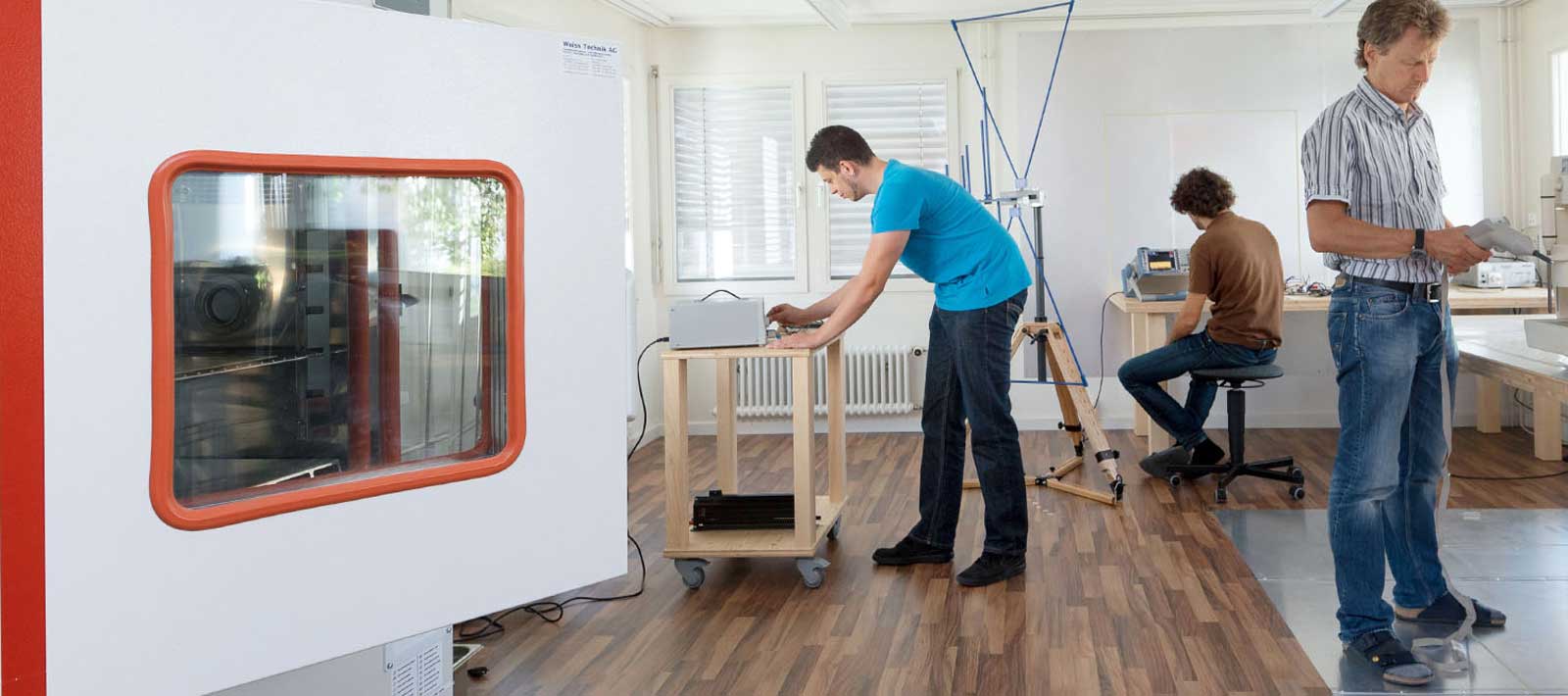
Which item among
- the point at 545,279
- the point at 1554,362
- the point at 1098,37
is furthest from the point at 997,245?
the point at 1098,37

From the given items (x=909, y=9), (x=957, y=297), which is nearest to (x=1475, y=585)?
(x=957, y=297)

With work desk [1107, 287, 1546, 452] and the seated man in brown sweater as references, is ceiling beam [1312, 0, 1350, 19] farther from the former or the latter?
the seated man in brown sweater

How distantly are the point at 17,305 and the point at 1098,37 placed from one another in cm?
603

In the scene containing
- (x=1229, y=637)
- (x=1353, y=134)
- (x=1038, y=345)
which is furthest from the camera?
(x=1038, y=345)

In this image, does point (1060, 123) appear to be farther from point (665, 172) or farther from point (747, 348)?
point (747, 348)

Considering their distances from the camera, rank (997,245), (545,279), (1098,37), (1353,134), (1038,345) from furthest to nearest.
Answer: (1098,37) → (1038,345) → (997,245) → (1353,134) → (545,279)

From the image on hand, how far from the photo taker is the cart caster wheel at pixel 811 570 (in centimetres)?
342

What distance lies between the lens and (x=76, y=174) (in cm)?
84

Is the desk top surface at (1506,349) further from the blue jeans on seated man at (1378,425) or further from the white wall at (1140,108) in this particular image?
the white wall at (1140,108)

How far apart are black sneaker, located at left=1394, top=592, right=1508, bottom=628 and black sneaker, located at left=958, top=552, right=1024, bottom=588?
3.29 ft

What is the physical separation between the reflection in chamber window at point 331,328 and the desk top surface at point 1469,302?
4.71 m

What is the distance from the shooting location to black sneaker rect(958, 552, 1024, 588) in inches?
133

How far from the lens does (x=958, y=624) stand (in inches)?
119

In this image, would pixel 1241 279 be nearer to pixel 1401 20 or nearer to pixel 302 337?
pixel 1401 20
